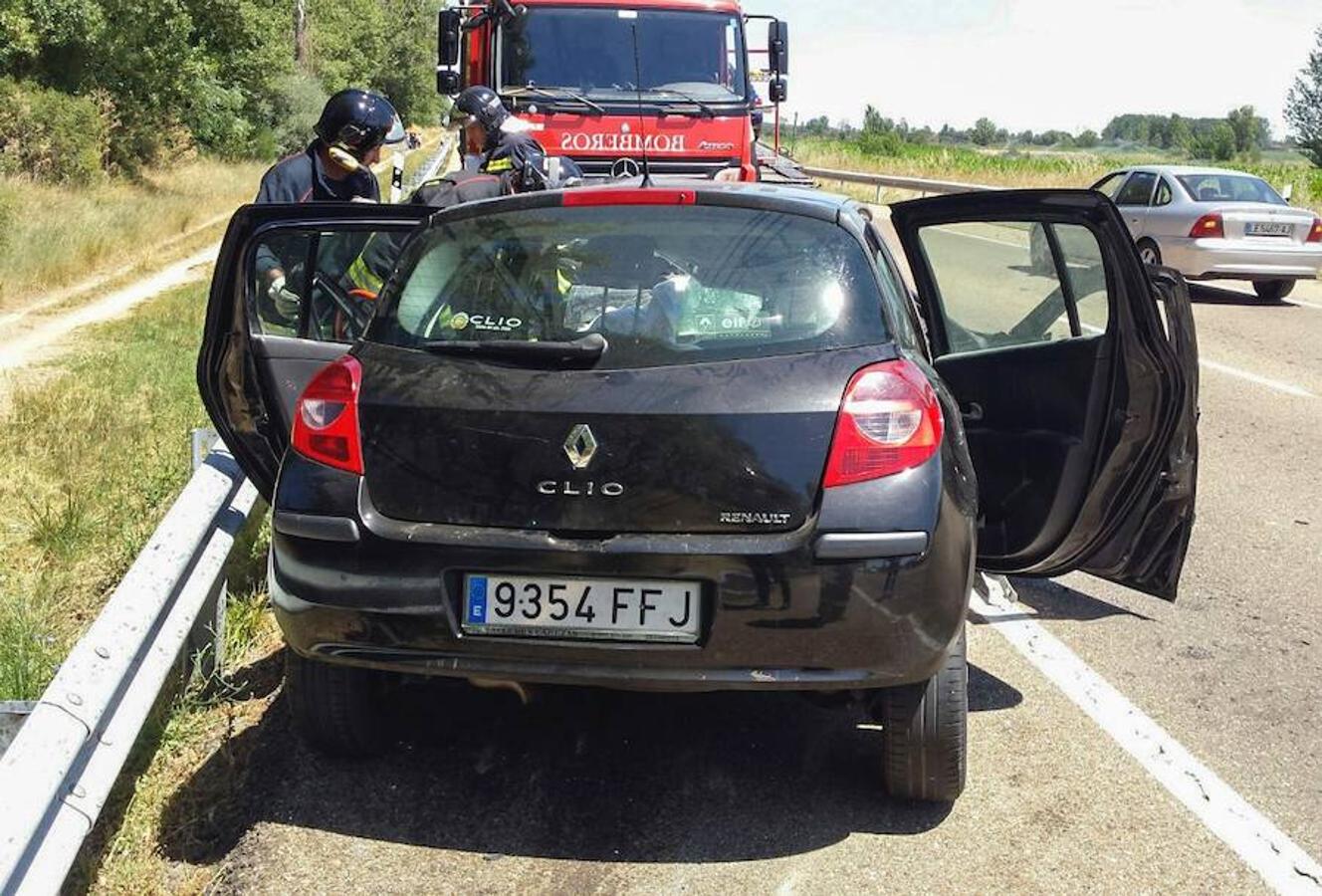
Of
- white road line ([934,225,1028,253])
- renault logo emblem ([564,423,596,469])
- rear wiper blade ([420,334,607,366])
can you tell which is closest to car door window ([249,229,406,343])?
rear wiper blade ([420,334,607,366])

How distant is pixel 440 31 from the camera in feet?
40.1

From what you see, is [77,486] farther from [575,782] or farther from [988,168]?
[988,168]

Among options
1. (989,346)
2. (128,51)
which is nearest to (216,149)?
(128,51)

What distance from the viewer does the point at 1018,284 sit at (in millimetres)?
5383

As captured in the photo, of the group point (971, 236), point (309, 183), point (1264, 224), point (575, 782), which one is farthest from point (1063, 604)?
point (1264, 224)

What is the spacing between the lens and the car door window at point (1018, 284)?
480cm

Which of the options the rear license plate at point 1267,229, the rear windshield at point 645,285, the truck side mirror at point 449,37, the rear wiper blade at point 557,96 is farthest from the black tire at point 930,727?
the rear license plate at point 1267,229

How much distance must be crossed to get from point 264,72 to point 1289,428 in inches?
1580

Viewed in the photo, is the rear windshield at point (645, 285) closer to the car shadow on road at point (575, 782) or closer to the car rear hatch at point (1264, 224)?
the car shadow on road at point (575, 782)

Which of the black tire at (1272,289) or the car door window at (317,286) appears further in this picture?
the black tire at (1272,289)

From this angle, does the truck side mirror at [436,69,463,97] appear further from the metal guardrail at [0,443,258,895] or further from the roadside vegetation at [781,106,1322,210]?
the roadside vegetation at [781,106,1322,210]

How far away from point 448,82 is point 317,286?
7.62 m

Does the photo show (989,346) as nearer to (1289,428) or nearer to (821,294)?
(821,294)

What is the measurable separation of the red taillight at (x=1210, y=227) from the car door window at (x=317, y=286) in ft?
47.1
